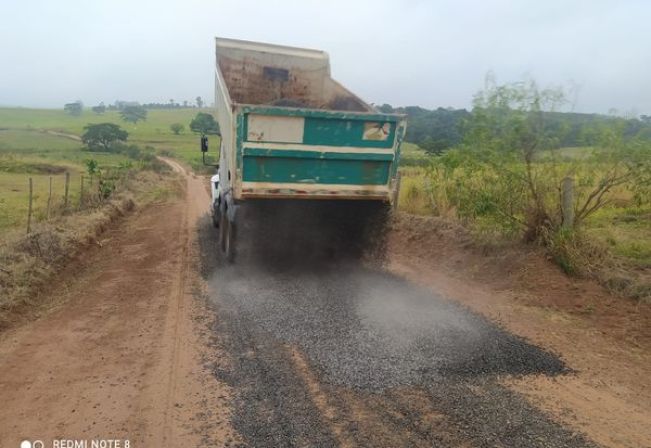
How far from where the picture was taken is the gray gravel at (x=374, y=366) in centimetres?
371

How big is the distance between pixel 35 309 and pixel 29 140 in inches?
2495

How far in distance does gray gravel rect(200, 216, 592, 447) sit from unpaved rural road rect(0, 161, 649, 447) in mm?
16

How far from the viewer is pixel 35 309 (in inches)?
254

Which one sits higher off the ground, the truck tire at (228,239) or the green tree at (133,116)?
the green tree at (133,116)

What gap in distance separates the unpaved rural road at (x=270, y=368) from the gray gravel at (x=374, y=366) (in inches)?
0.6

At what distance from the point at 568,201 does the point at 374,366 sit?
4.58 metres

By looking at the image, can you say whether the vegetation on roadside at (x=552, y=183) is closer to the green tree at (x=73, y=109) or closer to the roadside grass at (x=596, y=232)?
the roadside grass at (x=596, y=232)

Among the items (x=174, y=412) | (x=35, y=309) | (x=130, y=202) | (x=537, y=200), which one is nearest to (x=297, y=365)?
(x=174, y=412)

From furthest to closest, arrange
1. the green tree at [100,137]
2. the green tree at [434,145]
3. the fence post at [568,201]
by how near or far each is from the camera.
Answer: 1. the green tree at [100,137]
2. the green tree at [434,145]
3. the fence post at [568,201]

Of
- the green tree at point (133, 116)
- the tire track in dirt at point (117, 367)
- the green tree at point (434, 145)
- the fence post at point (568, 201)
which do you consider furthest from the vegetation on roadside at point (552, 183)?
the green tree at point (133, 116)

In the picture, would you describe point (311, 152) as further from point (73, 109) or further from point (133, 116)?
point (73, 109)

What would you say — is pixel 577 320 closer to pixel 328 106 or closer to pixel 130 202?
pixel 328 106

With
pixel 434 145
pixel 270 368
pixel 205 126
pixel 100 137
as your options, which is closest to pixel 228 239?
pixel 270 368

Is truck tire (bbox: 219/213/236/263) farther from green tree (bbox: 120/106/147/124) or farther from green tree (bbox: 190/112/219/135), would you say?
green tree (bbox: 120/106/147/124)
